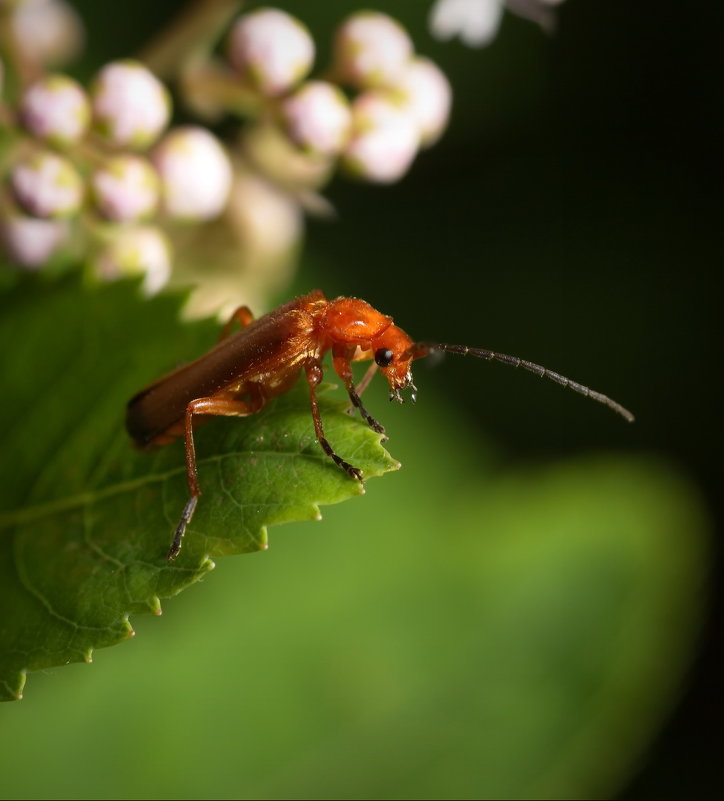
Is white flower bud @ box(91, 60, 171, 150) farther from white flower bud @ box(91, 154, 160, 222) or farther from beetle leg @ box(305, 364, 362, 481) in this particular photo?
beetle leg @ box(305, 364, 362, 481)

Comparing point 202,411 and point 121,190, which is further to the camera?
point 121,190

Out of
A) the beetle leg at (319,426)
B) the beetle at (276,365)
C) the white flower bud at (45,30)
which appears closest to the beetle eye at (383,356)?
the beetle at (276,365)

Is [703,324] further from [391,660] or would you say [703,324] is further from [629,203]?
[391,660]

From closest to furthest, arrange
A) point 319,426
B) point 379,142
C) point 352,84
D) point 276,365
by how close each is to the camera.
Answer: point 319,426, point 276,365, point 379,142, point 352,84

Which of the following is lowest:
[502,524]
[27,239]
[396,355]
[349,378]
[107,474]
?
[502,524]

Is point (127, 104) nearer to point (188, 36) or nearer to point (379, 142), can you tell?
point (188, 36)

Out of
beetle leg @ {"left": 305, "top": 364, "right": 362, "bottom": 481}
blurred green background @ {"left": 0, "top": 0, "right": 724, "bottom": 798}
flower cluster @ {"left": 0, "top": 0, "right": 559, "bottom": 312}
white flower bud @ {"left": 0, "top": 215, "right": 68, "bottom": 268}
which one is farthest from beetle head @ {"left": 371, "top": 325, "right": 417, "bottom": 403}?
blurred green background @ {"left": 0, "top": 0, "right": 724, "bottom": 798}

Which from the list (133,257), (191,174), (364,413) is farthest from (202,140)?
(364,413)
